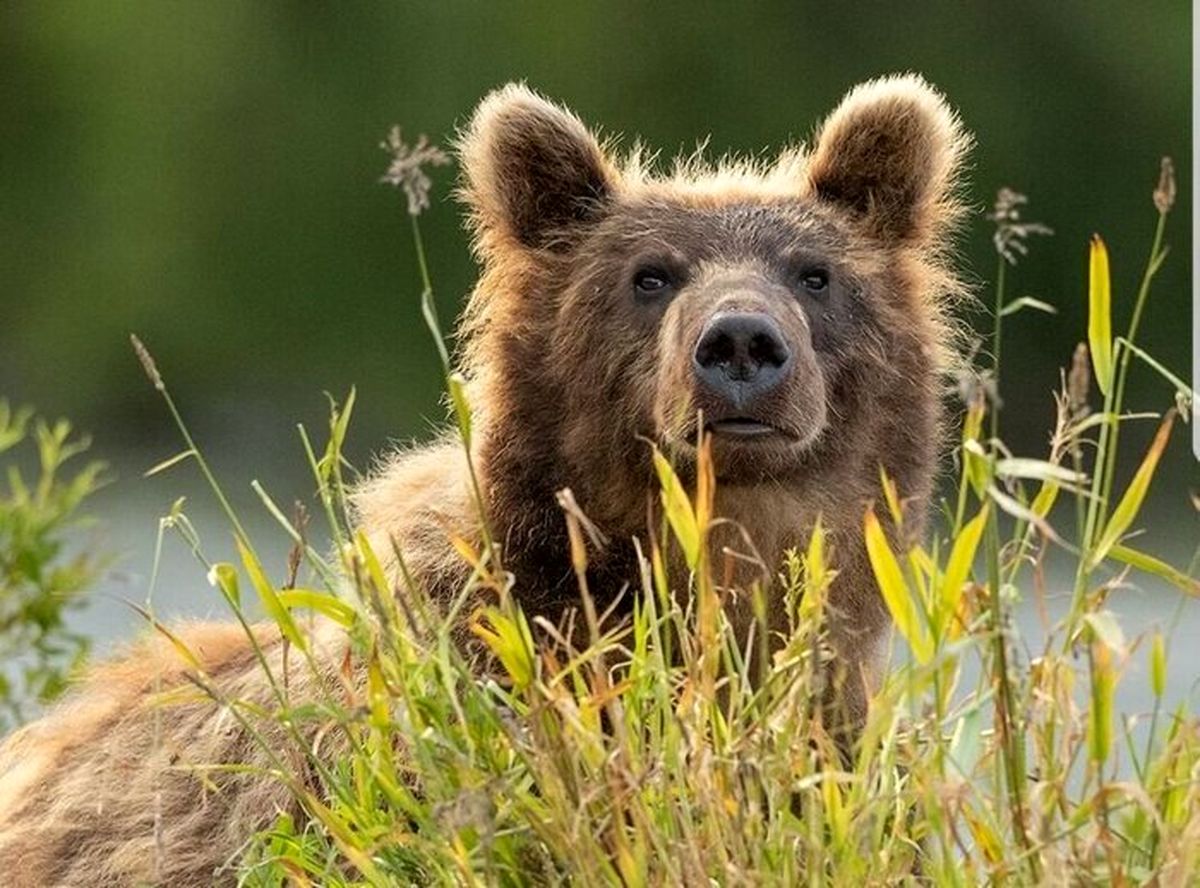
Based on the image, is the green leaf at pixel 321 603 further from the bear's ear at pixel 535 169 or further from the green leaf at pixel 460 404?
the bear's ear at pixel 535 169

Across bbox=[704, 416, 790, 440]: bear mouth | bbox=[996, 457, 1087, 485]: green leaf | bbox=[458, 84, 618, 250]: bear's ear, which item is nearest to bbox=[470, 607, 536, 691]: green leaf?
bbox=[996, 457, 1087, 485]: green leaf

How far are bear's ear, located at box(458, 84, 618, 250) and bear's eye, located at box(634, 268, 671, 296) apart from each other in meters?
0.33

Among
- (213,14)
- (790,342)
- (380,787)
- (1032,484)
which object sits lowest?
(1032,484)

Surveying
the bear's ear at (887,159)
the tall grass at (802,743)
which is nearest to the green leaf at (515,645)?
the tall grass at (802,743)

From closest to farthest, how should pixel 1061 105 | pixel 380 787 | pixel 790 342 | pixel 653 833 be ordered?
pixel 653 833 → pixel 380 787 → pixel 790 342 → pixel 1061 105

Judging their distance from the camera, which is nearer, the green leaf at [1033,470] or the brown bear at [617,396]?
the green leaf at [1033,470]

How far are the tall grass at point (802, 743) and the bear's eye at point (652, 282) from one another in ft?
5.27

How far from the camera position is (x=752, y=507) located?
5594mm

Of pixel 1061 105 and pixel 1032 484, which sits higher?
pixel 1061 105

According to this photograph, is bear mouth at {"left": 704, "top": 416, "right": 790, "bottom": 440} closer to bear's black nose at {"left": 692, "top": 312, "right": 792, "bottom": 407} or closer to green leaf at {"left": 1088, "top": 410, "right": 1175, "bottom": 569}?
bear's black nose at {"left": 692, "top": 312, "right": 792, "bottom": 407}

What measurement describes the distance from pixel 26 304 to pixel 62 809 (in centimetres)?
1179

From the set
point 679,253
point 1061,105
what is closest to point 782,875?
point 679,253

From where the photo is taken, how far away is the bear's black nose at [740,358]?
17.4 ft

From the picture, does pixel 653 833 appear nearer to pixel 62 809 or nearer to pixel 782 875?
pixel 782 875
